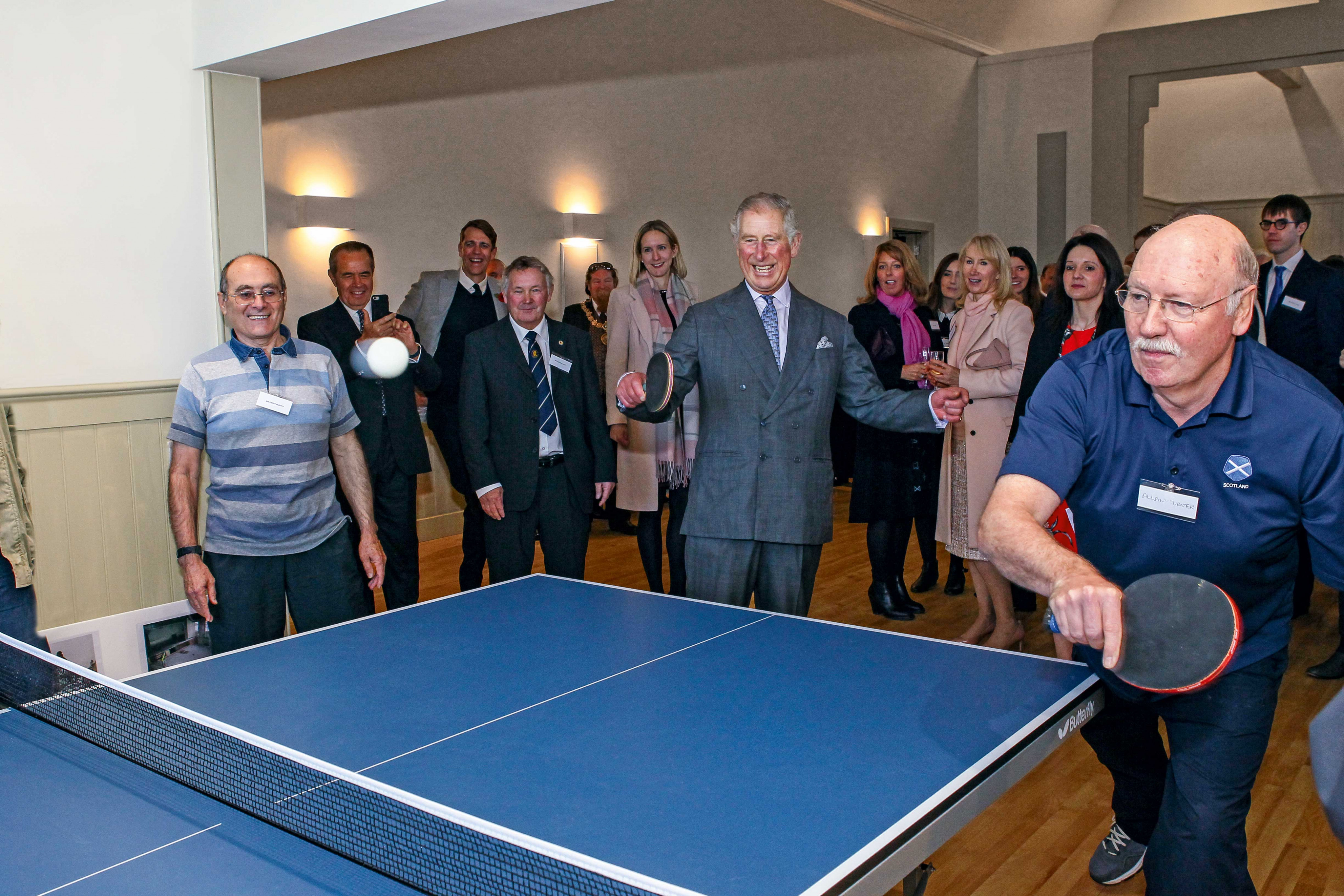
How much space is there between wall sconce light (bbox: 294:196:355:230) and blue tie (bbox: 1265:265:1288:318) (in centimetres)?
546

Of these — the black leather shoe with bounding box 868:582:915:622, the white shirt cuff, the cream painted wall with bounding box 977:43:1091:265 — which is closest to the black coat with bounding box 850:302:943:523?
the black leather shoe with bounding box 868:582:915:622

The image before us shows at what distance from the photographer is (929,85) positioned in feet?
40.8

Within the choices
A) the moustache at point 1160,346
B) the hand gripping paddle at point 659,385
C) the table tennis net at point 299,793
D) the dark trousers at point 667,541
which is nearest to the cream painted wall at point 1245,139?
the dark trousers at point 667,541

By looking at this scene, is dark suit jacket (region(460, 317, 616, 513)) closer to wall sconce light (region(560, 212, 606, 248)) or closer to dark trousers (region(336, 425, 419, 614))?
dark trousers (region(336, 425, 419, 614))

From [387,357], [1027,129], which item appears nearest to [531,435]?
[387,357]

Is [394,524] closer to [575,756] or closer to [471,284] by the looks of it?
[471,284]

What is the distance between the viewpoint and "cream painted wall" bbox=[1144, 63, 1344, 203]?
14836 millimetres

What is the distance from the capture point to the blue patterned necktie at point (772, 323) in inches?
127

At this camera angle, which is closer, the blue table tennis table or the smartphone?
the blue table tennis table

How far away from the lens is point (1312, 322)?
5109mm

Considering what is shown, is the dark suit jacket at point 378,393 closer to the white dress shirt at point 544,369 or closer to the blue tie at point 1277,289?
the white dress shirt at point 544,369

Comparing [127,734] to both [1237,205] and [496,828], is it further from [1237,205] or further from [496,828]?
[1237,205]

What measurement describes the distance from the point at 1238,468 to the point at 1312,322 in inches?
150

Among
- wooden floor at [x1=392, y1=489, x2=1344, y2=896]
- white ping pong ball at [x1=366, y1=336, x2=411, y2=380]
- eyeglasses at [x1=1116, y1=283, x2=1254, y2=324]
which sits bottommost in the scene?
wooden floor at [x1=392, y1=489, x2=1344, y2=896]
